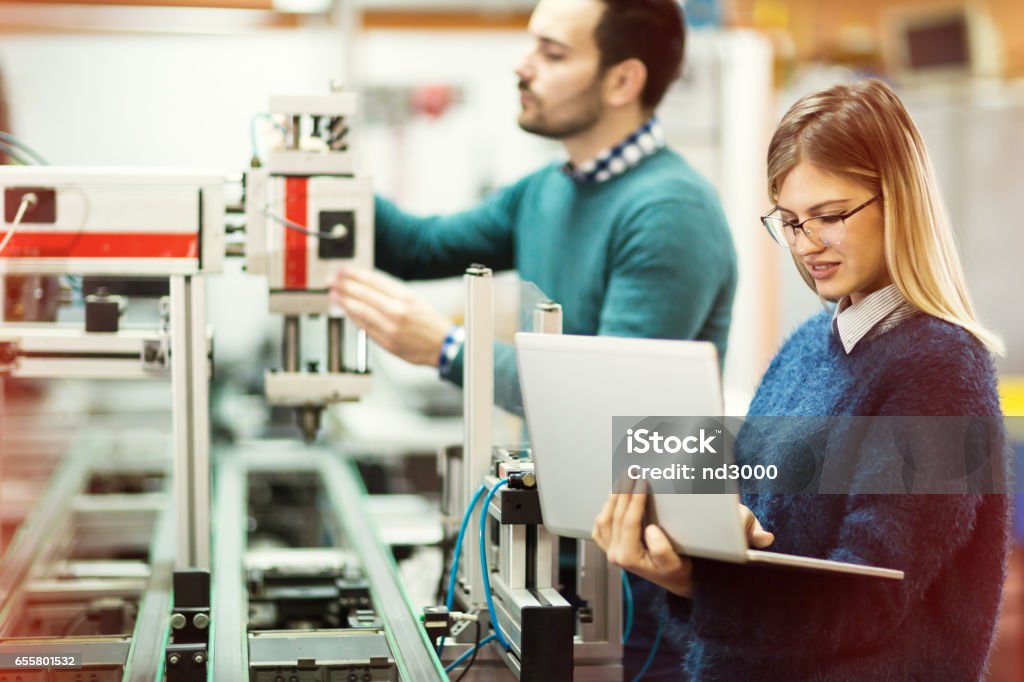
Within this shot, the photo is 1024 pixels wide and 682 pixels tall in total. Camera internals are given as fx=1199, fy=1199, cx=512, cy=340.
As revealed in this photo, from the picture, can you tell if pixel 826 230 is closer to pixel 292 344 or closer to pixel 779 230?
pixel 779 230

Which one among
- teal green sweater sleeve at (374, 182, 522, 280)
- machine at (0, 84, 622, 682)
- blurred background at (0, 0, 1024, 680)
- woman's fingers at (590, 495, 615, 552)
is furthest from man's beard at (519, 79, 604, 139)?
blurred background at (0, 0, 1024, 680)

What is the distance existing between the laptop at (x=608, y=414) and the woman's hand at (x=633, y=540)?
0.02 metres

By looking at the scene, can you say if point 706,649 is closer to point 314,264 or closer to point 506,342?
point 506,342

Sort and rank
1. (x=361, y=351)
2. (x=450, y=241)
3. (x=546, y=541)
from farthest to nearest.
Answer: (x=450, y=241) < (x=361, y=351) < (x=546, y=541)

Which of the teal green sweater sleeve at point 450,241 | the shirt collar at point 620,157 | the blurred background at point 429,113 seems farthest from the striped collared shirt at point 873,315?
the blurred background at point 429,113

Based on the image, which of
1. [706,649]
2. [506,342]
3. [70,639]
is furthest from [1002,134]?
[70,639]

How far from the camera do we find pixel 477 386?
163 cm

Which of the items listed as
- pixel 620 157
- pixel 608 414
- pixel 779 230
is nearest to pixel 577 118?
pixel 620 157

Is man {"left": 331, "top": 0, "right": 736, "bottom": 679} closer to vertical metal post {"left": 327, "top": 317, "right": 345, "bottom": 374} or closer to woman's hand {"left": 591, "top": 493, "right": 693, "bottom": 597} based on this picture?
vertical metal post {"left": 327, "top": 317, "right": 345, "bottom": 374}

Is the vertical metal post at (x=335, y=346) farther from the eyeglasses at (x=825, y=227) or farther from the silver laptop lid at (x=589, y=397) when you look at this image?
the eyeglasses at (x=825, y=227)

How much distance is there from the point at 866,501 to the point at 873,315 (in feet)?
0.73

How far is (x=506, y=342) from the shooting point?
175cm

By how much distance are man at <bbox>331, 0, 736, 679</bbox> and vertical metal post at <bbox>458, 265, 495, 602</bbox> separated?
0.88ft

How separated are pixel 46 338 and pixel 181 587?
416 millimetres
